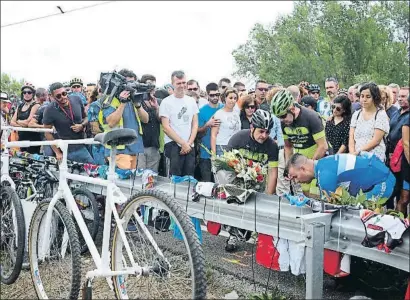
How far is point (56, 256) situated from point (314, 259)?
2.22m

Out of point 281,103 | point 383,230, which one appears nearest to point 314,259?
point 383,230

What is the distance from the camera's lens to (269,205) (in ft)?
13.5

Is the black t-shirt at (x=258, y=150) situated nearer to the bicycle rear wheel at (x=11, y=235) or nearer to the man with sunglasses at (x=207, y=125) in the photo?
the man with sunglasses at (x=207, y=125)

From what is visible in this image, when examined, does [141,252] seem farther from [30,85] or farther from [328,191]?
[30,85]

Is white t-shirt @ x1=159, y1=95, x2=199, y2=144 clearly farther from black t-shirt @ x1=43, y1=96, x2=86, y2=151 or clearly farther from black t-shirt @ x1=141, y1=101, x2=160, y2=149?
black t-shirt @ x1=43, y1=96, x2=86, y2=151

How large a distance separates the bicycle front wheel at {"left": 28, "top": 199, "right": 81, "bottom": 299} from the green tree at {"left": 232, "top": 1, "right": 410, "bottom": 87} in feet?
140

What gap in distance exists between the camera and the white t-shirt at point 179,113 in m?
7.21

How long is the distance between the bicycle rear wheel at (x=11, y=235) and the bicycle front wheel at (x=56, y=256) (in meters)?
0.26

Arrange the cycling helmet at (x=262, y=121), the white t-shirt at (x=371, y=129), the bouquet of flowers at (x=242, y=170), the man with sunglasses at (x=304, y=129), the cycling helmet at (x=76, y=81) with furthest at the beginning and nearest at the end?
the cycling helmet at (x=76, y=81), the white t-shirt at (x=371, y=129), the man with sunglasses at (x=304, y=129), the cycling helmet at (x=262, y=121), the bouquet of flowers at (x=242, y=170)

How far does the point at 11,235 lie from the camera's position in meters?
4.98

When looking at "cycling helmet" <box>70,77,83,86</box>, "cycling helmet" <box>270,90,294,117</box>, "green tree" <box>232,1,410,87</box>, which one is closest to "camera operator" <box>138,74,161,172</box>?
"cycling helmet" <box>270,90,294,117</box>

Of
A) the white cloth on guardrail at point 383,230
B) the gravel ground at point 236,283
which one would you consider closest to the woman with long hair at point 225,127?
the gravel ground at point 236,283

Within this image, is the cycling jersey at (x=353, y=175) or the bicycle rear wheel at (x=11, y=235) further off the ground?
the cycling jersey at (x=353, y=175)

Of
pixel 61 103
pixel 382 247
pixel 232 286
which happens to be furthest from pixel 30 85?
pixel 382 247
